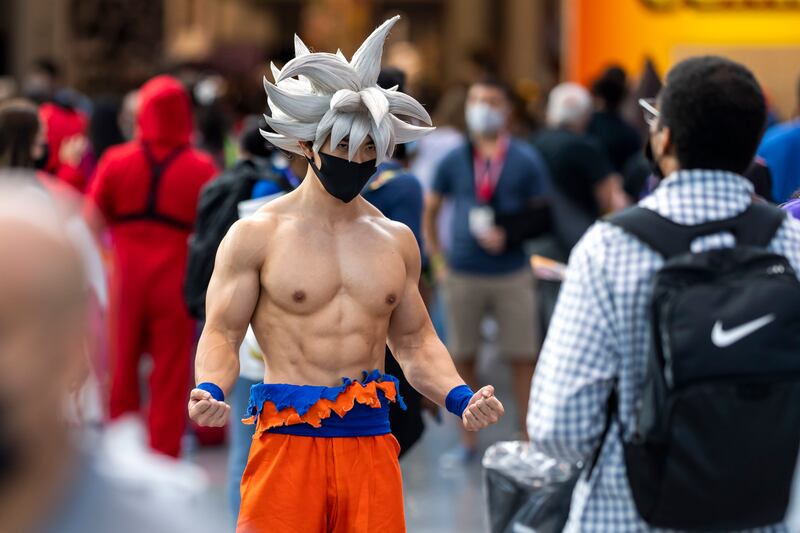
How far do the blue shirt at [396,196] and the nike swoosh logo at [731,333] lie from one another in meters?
2.38

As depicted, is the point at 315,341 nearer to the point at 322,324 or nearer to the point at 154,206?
the point at 322,324

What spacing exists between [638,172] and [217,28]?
31633mm

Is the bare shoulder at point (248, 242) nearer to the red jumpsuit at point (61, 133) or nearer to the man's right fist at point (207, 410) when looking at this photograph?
the man's right fist at point (207, 410)

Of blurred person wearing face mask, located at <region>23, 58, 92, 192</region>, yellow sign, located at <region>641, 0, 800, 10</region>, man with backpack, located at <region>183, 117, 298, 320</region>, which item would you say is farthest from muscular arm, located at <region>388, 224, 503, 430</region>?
yellow sign, located at <region>641, 0, 800, 10</region>

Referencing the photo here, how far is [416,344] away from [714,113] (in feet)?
4.09

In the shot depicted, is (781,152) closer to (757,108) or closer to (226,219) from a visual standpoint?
(226,219)

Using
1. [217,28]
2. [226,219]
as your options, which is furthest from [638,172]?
[217,28]

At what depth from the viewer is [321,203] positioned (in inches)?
150

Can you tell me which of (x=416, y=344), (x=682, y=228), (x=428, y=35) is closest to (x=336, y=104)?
(x=416, y=344)

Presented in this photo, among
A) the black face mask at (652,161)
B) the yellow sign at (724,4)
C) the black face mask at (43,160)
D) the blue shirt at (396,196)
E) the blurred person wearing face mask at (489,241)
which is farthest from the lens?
the yellow sign at (724,4)

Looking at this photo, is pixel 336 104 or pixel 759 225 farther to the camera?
pixel 336 104

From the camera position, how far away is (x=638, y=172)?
6.86 metres

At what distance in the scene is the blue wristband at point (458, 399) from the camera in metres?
3.71

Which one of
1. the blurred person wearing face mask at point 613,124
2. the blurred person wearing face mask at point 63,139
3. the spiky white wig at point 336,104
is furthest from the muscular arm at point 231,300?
the blurred person wearing face mask at point 613,124
